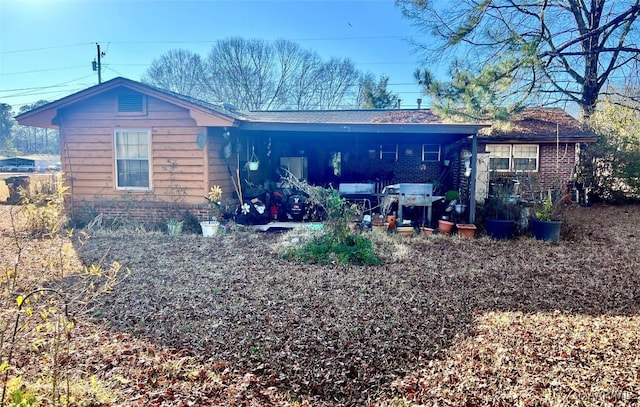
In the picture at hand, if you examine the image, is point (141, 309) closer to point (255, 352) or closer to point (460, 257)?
point (255, 352)

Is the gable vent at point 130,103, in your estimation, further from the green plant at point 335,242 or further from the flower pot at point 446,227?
the flower pot at point 446,227

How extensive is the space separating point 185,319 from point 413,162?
36.5ft

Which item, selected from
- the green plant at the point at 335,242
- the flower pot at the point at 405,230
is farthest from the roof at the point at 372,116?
the green plant at the point at 335,242

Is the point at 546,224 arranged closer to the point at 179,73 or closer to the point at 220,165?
the point at 220,165

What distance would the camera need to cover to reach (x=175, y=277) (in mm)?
5328

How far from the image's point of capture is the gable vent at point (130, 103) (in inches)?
337

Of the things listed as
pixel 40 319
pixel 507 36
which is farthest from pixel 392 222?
pixel 40 319

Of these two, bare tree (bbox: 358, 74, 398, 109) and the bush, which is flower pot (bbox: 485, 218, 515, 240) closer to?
the bush

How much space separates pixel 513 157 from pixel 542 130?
1.20m

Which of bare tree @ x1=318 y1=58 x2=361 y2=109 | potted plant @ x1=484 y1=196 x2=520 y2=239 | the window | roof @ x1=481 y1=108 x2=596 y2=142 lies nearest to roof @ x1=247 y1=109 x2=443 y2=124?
roof @ x1=481 y1=108 x2=596 y2=142

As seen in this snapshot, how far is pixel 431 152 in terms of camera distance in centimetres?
1388

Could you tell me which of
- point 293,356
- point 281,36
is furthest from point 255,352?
point 281,36

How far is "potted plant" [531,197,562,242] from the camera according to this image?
776 cm

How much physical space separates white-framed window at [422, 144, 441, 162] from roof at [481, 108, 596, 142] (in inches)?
61.8
